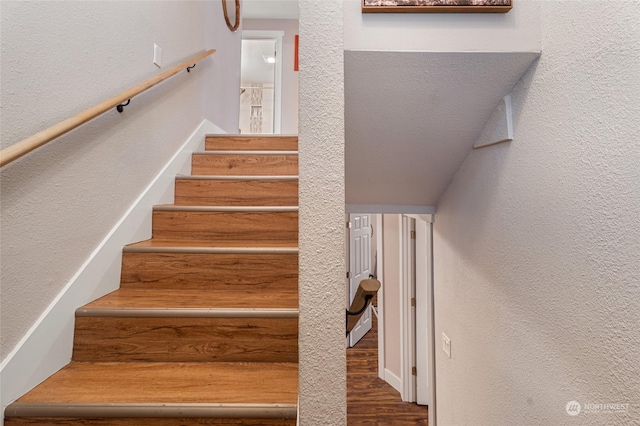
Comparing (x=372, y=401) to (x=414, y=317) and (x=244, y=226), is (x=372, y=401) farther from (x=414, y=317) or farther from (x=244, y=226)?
(x=244, y=226)

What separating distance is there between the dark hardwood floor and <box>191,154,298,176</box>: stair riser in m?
2.29

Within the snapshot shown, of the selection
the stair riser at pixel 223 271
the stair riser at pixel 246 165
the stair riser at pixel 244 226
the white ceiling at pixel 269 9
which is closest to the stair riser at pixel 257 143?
the stair riser at pixel 246 165

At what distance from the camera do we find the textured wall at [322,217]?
688mm

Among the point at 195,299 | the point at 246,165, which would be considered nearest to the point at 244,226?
the point at 195,299

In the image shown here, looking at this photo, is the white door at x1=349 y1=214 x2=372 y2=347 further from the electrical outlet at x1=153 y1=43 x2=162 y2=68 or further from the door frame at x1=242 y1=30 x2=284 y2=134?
the electrical outlet at x1=153 y1=43 x2=162 y2=68

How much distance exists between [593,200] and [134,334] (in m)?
1.54

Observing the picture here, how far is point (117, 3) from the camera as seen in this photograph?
1.45 m

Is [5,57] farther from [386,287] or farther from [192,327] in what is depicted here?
[386,287]

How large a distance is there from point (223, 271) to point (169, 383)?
1.64 ft

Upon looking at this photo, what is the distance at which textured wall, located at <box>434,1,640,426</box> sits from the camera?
0.83 meters

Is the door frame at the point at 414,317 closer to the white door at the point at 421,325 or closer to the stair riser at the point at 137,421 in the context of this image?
the white door at the point at 421,325

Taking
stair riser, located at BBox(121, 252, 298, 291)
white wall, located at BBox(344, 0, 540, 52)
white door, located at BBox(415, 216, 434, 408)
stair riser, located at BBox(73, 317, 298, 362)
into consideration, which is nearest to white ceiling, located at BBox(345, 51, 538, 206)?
white wall, located at BBox(344, 0, 540, 52)

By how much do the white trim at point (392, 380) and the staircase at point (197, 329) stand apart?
2.55 meters

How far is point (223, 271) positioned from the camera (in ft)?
4.82
